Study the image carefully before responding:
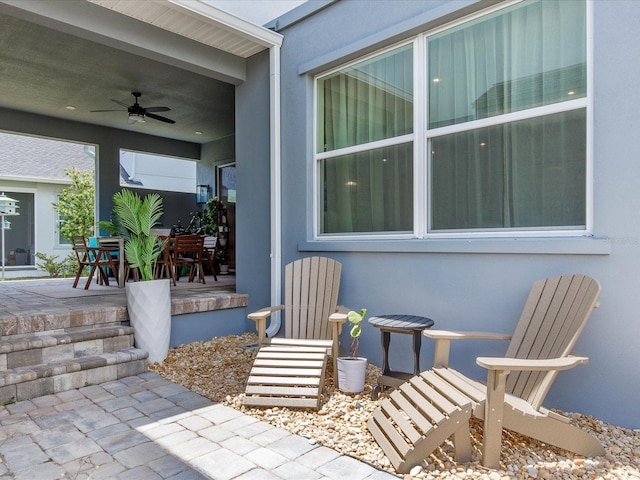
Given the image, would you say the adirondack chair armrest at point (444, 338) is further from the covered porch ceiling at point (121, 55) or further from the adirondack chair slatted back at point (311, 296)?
the covered porch ceiling at point (121, 55)

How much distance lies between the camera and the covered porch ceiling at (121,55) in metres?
3.81

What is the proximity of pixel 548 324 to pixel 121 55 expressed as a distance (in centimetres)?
526

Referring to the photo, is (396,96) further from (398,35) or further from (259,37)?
(259,37)

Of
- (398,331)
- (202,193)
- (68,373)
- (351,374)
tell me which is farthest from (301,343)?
(202,193)

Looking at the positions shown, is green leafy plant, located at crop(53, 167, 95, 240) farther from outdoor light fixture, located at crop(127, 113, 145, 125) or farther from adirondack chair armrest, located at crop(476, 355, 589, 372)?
adirondack chair armrest, located at crop(476, 355, 589, 372)

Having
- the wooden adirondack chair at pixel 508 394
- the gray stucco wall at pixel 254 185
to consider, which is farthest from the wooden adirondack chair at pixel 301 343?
the gray stucco wall at pixel 254 185

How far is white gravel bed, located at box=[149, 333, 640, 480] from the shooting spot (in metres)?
2.06

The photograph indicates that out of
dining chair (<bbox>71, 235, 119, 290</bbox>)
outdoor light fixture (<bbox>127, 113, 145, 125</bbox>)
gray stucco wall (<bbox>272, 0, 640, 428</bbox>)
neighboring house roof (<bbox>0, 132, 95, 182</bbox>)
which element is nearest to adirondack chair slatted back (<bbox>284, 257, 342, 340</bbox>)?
gray stucco wall (<bbox>272, 0, 640, 428</bbox>)

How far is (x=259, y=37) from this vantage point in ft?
14.8

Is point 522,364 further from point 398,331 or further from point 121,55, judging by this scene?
point 121,55

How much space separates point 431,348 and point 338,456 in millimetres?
1475

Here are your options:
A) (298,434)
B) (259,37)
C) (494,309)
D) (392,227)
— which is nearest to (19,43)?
(259,37)

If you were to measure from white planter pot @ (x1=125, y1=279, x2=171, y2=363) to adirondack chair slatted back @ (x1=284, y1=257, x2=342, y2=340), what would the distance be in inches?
47.5

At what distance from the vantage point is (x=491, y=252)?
306cm
